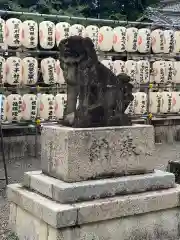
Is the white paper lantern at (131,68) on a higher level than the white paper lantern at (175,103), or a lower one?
higher

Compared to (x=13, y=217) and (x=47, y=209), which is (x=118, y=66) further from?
(x=47, y=209)

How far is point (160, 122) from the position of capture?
12391mm

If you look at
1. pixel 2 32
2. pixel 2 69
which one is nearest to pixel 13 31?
pixel 2 32

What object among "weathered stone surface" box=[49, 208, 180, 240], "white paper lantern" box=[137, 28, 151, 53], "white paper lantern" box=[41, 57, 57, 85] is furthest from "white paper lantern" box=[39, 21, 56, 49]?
Result: "weathered stone surface" box=[49, 208, 180, 240]

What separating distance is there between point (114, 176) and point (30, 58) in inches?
231

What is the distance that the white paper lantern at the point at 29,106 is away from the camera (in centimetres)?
969

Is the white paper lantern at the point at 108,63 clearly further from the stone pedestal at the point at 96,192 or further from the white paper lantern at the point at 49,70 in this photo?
the stone pedestal at the point at 96,192

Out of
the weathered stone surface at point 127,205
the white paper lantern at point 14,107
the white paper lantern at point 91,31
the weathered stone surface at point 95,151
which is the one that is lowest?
the weathered stone surface at point 127,205

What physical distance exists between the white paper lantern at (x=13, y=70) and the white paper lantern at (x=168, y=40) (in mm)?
4589

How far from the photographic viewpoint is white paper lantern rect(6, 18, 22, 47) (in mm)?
9516

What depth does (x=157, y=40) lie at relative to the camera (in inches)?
460

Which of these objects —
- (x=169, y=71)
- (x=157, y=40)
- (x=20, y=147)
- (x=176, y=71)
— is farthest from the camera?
(x=176, y=71)

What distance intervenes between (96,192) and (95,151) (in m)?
0.46

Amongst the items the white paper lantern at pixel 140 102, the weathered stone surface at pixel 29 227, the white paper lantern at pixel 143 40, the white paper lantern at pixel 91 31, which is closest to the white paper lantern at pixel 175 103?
the white paper lantern at pixel 140 102
